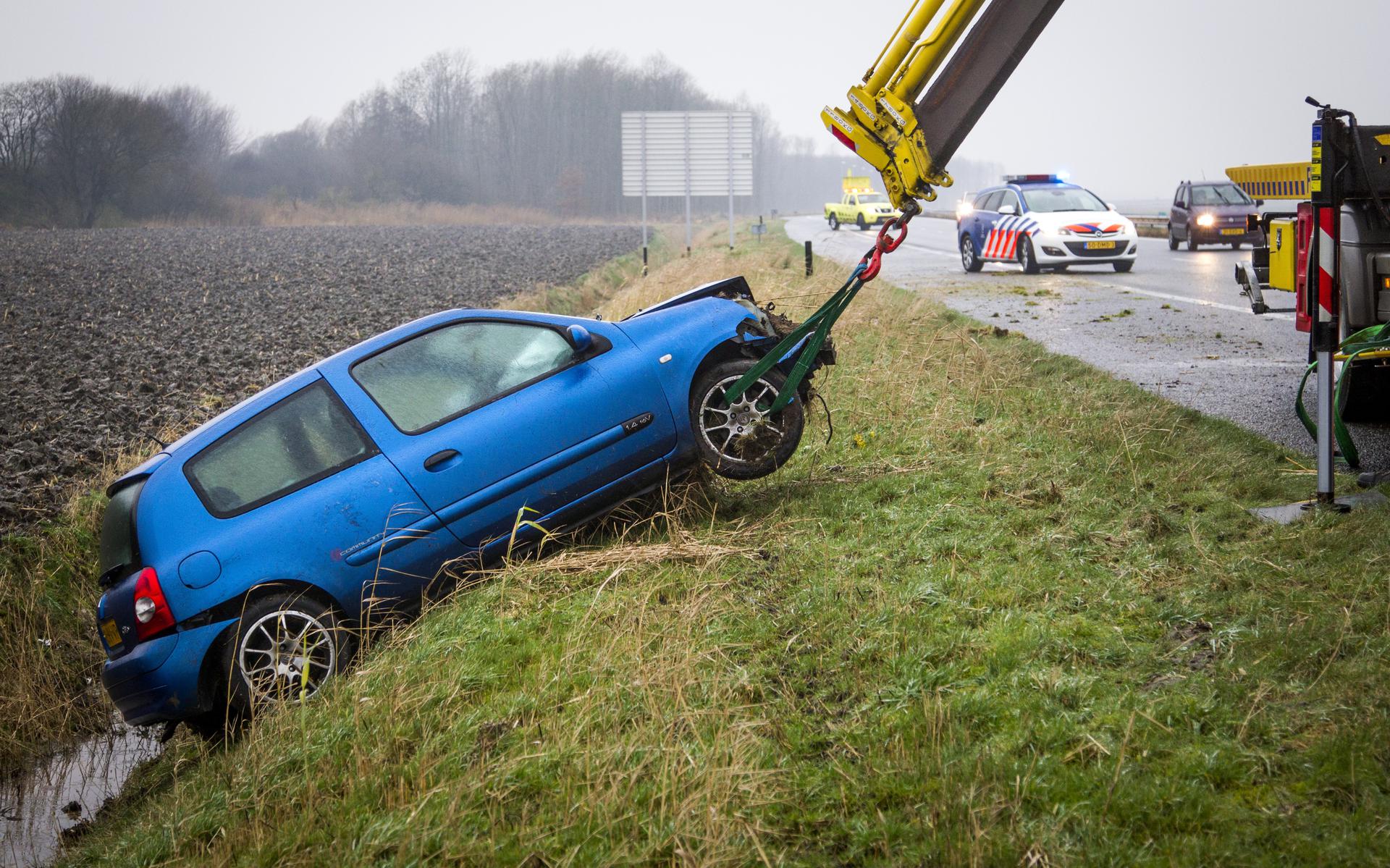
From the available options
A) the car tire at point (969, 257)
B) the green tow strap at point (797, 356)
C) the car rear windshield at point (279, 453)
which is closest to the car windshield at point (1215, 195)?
the car tire at point (969, 257)

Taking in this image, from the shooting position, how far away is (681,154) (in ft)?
116

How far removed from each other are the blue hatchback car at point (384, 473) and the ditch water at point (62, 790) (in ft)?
2.56

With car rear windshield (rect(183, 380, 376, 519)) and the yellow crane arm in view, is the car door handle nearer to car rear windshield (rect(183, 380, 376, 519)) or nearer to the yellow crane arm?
car rear windshield (rect(183, 380, 376, 519))

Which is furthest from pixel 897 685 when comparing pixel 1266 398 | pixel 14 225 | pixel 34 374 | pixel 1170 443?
pixel 14 225

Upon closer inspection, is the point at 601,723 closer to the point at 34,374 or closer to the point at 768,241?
the point at 34,374

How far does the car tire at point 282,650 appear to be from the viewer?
512 centimetres

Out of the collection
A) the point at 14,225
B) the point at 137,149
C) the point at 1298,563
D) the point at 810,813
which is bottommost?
the point at 810,813

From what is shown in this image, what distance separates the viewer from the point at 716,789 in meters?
3.30

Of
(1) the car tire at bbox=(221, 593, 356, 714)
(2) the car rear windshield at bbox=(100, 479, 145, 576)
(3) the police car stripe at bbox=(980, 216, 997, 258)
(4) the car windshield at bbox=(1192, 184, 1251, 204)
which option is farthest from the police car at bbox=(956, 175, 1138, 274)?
(2) the car rear windshield at bbox=(100, 479, 145, 576)

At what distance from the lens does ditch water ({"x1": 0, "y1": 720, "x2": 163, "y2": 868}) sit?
5.28 meters

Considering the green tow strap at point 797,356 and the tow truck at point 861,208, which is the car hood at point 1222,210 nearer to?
the green tow strap at point 797,356

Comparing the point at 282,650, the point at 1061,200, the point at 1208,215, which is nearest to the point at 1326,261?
the point at 282,650

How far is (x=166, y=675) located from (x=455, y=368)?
201 cm

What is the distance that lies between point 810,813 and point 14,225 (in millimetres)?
66649
